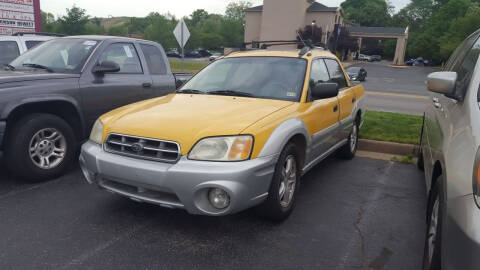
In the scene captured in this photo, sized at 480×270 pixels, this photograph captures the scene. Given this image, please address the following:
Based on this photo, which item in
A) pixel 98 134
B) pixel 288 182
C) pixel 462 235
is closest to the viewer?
pixel 462 235

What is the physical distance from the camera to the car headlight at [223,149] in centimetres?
304

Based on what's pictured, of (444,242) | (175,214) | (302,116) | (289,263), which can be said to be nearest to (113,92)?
A: (175,214)

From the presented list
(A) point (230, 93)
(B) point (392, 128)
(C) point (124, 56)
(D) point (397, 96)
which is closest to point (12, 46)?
(C) point (124, 56)

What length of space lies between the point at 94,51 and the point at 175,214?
9.14 feet

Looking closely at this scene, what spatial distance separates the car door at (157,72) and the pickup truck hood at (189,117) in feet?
6.34

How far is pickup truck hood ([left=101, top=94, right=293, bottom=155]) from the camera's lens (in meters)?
3.12

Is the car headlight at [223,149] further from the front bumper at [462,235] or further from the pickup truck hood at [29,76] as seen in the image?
the pickup truck hood at [29,76]

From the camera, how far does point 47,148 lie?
463 cm

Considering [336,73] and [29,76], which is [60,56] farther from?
[336,73]

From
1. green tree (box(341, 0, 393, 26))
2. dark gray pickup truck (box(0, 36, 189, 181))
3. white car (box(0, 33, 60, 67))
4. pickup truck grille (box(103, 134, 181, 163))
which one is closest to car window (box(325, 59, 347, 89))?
dark gray pickup truck (box(0, 36, 189, 181))

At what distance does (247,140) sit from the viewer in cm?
309

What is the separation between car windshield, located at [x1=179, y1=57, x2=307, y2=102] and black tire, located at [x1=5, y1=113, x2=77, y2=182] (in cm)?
160

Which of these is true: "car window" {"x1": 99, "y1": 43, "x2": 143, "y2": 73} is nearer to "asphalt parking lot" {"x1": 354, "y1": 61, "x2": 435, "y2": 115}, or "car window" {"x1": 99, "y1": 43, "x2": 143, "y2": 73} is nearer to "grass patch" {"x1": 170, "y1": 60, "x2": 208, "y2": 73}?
"asphalt parking lot" {"x1": 354, "y1": 61, "x2": 435, "y2": 115}

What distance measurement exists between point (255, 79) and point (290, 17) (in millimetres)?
54578
